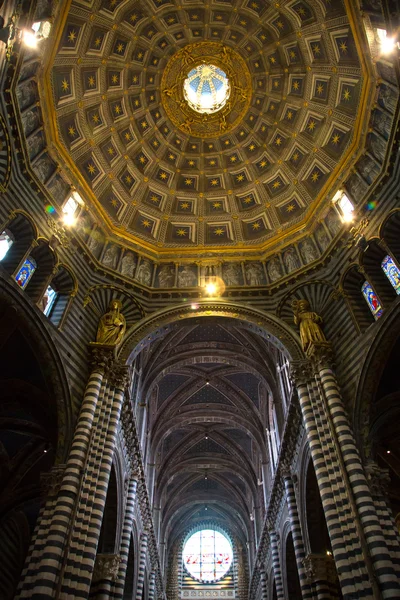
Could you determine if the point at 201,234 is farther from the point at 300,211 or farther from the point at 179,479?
the point at 179,479

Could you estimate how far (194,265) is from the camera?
2362cm

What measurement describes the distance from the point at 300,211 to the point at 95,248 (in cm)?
1080

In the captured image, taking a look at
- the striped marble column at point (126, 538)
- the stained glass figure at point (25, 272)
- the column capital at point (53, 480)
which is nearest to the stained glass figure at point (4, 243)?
the stained glass figure at point (25, 272)

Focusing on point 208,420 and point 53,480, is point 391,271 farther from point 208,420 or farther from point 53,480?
point 208,420

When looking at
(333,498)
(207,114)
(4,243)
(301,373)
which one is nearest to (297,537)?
(333,498)

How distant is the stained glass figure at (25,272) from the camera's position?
16553mm

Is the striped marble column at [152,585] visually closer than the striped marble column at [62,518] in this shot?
No

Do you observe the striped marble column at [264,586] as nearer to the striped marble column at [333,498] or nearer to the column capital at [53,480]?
the striped marble column at [333,498]

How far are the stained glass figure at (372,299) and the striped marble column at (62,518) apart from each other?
11048 millimetres

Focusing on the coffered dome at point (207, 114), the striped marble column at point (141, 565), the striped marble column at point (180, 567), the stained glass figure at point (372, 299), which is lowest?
the striped marble column at point (141, 565)

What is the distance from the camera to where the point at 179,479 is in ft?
135

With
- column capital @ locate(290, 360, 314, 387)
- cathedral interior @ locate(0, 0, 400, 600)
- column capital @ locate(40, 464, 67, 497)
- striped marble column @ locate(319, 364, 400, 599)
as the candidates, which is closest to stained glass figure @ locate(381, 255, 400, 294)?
cathedral interior @ locate(0, 0, 400, 600)

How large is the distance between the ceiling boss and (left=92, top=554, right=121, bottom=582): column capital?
21936 mm

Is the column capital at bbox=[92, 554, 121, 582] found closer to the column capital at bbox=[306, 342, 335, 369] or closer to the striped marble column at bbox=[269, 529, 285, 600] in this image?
the striped marble column at bbox=[269, 529, 285, 600]
